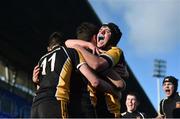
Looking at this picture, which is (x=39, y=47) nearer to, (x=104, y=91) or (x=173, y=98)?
(x=173, y=98)

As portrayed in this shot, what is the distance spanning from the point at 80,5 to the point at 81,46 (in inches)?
711

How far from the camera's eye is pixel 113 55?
461 cm

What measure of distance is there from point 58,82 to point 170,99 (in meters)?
3.26

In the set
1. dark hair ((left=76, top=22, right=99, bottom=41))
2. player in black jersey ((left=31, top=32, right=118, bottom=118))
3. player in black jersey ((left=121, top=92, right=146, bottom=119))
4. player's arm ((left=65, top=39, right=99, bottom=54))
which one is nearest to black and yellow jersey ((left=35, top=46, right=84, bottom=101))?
player in black jersey ((left=31, top=32, right=118, bottom=118))

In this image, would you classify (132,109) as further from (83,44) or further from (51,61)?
(51,61)

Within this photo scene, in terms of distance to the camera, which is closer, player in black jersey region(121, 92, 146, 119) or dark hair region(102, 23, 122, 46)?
dark hair region(102, 23, 122, 46)

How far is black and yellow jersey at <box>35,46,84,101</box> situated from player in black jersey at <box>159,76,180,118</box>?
10.1 feet

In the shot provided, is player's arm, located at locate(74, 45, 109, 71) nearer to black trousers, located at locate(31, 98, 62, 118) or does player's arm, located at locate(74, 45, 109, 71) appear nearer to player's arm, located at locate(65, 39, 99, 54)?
player's arm, located at locate(65, 39, 99, 54)

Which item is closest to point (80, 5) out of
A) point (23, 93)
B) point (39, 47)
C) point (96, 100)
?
point (39, 47)

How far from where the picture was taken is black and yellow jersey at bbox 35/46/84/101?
4.23 metres

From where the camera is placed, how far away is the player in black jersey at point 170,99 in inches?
280

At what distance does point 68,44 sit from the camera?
459 cm

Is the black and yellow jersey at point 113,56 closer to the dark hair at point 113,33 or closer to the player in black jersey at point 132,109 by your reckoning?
the dark hair at point 113,33

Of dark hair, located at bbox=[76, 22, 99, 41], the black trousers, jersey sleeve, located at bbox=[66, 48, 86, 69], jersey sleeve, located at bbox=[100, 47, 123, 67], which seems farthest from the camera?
dark hair, located at bbox=[76, 22, 99, 41]
